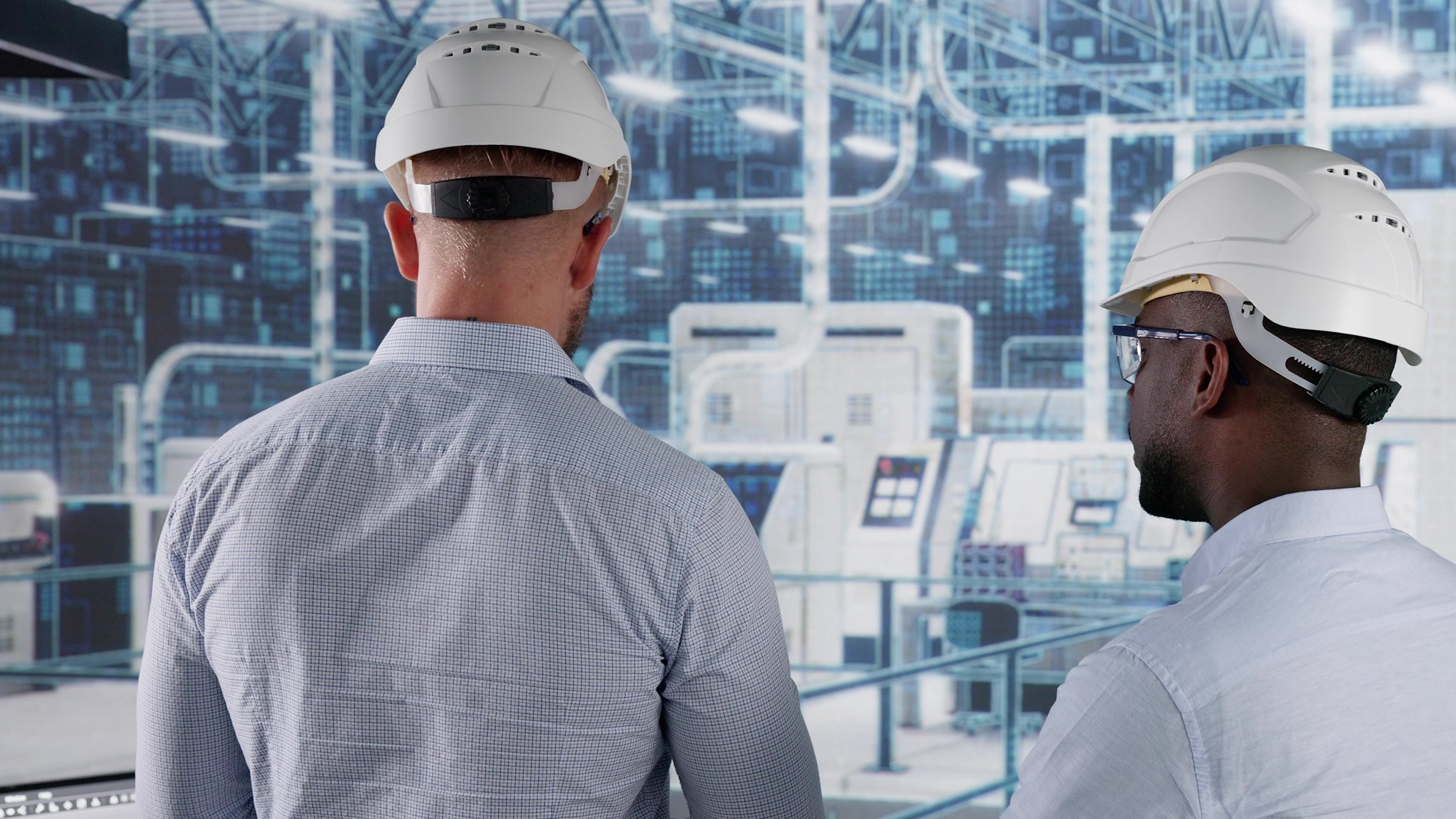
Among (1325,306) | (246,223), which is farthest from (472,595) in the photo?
(246,223)

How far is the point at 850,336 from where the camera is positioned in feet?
13.3

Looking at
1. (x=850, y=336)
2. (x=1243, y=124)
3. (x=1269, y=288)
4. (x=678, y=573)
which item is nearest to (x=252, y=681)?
(x=678, y=573)

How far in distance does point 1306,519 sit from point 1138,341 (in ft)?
1.00

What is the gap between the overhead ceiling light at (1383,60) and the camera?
3703 mm

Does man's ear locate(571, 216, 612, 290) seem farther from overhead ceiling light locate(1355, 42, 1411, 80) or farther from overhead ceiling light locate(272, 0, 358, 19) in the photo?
overhead ceiling light locate(272, 0, 358, 19)

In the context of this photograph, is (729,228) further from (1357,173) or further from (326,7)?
(1357,173)

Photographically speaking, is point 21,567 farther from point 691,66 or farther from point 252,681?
point 252,681

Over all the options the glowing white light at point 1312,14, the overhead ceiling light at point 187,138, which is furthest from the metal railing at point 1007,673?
the overhead ceiling light at point 187,138

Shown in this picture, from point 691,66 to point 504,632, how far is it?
136 inches

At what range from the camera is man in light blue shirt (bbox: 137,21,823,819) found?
3.31ft

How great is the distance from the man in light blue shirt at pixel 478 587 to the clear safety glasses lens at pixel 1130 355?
19.9 inches

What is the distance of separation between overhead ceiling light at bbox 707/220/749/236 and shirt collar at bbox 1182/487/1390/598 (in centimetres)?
314

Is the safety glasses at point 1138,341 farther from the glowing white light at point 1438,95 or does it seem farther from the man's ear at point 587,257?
the glowing white light at point 1438,95

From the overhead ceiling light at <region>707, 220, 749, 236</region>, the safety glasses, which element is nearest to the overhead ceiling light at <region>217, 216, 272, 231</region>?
the overhead ceiling light at <region>707, 220, 749, 236</region>
